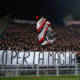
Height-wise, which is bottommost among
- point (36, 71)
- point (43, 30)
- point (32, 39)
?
point (36, 71)

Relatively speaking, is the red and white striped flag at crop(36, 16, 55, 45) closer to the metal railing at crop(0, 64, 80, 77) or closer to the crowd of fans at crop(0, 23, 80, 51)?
the crowd of fans at crop(0, 23, 80, 51)

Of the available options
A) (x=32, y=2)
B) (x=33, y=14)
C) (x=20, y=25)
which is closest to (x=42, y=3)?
(x=32, y=2)

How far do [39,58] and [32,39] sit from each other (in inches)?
93.7

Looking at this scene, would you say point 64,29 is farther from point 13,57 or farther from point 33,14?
point 13,57

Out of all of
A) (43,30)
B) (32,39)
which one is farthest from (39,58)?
(32,39)

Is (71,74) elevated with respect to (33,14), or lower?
lower

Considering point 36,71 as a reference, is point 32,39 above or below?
above

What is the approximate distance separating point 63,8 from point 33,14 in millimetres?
1910

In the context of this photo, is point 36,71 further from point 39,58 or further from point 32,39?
point 32,39

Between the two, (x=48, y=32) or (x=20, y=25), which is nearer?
(x=48, y=32)

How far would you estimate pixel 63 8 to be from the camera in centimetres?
959

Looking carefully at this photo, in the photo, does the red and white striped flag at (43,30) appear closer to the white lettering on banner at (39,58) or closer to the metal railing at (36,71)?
the white lettering on banner at (39,58)

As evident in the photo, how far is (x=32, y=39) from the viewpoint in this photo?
486 inches

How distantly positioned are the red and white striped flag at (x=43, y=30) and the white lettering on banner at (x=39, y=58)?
1449 millimetres
